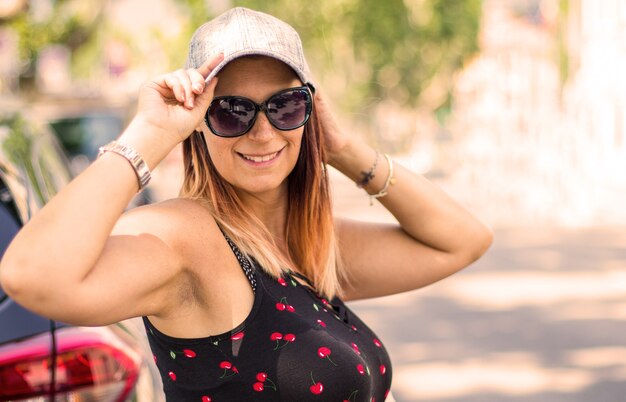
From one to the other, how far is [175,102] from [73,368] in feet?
3.24

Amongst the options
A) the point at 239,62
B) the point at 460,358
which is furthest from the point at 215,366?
the point at 460,358

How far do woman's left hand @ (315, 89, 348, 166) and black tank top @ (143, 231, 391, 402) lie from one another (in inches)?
A: 24.9

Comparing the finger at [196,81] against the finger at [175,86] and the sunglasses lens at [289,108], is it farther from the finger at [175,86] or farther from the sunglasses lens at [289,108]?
the sunglasses lens at [289,108]

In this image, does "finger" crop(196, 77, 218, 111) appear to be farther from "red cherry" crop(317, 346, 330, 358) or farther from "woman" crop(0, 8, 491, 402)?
"red cherry" crop(317, 346, 330, 358)

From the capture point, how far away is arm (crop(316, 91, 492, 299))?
9.05ft

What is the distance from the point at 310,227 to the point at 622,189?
48.6ft

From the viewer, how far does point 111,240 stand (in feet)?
6.22

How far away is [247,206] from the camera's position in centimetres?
238

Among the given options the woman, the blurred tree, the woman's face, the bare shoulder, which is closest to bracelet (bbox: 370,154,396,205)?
the woman

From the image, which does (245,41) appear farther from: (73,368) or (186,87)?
(73,368)

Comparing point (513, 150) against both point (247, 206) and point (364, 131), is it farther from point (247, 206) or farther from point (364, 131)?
point (364, 131)

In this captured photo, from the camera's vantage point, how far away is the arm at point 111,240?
68.6 inches

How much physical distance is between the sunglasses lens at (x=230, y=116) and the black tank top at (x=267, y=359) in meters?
0.29

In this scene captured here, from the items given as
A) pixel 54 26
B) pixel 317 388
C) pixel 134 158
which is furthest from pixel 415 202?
pixel 54 26
